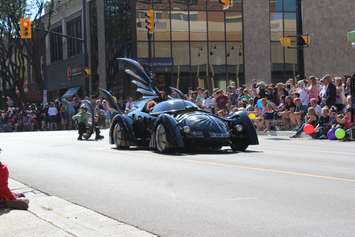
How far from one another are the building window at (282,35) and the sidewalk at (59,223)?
43.3 meters

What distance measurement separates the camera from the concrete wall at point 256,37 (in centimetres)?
5016

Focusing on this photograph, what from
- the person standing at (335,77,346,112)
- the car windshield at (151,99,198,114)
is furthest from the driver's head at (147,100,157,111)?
the person standing at (335,77,346,112)

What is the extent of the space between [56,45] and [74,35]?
747 cm

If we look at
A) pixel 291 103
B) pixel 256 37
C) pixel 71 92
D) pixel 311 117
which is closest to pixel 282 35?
pixel 256 37

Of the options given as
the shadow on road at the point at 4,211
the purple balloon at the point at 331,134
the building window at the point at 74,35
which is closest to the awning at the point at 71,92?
the building window at the point at 74,35

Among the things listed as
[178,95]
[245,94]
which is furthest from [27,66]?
[178,95]

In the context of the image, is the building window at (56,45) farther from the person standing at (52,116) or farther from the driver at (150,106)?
the driver at (150,106)

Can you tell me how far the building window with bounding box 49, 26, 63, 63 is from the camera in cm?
6381

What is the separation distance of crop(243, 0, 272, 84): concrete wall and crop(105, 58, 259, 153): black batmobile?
3211 centimetres

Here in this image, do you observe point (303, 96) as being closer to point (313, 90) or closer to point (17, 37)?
point (313, 90)

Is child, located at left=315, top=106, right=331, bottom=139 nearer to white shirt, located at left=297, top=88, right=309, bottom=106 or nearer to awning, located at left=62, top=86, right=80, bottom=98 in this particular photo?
white shirt, located at left=297, top=88, right=309, bottom=106

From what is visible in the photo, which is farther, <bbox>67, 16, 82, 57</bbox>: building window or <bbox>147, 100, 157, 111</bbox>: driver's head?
<bbox>67, 16, 82, 57</bbox>: building window

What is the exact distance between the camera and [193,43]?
160 feet

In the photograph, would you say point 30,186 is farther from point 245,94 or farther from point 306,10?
point 306,10
